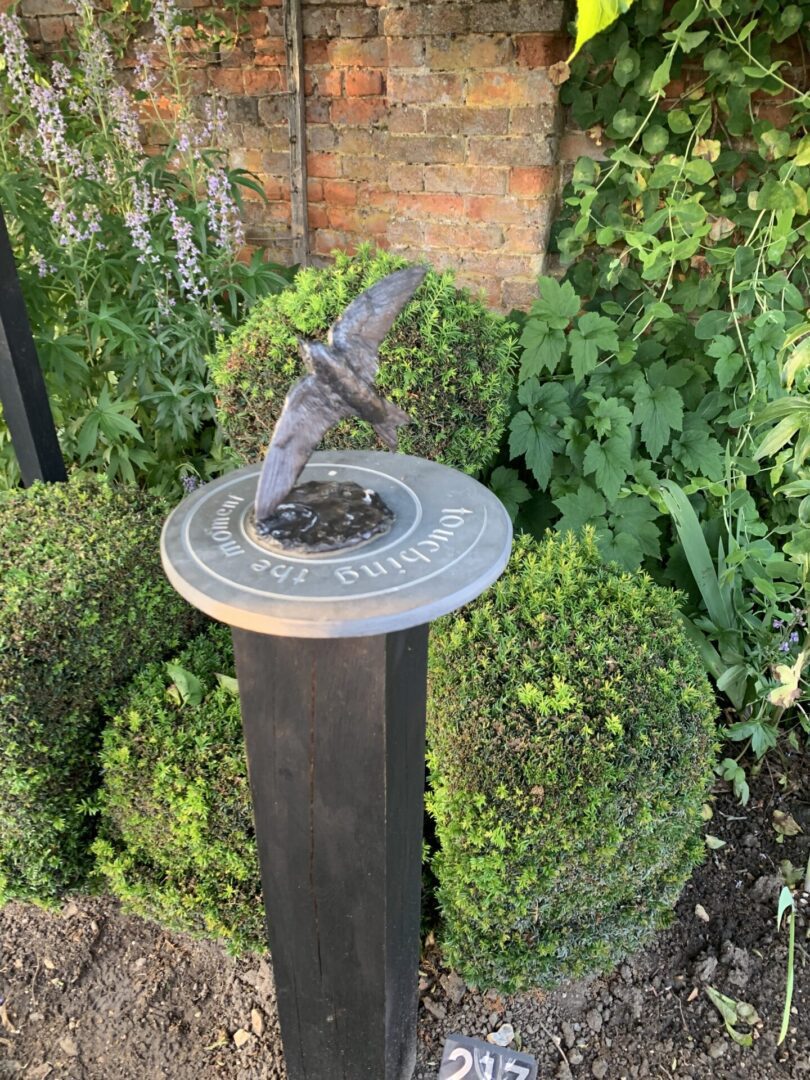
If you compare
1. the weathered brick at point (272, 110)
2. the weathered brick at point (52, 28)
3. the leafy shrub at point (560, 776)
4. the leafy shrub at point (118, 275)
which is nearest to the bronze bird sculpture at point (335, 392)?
the leafy shrub at point (560, 776)

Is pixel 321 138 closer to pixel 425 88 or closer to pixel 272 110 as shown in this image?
pixel 272 110

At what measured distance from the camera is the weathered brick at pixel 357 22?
3.08 meters

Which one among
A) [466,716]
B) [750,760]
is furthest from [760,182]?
[466,716]

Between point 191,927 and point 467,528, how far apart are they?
4.48 feet

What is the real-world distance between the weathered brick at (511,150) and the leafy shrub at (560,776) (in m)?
1.67

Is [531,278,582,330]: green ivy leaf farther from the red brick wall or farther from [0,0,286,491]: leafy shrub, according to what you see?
[0,0,286,491]: leafy shrub

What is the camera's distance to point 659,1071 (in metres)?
1.78

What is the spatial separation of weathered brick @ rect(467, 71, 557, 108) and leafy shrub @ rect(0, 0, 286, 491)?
94 cm

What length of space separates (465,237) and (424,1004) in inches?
100

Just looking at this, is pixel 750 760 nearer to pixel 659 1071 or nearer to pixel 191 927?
pixel 659 1071

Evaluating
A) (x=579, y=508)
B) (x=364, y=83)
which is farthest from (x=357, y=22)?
(x=579, y=508)

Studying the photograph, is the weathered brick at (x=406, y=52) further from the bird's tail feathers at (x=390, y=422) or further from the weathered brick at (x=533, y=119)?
the bird's tail feathers at (x=390, y=422)

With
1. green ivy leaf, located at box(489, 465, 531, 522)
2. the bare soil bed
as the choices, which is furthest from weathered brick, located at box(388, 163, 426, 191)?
the bare soil bed

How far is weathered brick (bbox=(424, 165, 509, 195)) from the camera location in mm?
2789
